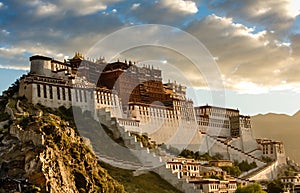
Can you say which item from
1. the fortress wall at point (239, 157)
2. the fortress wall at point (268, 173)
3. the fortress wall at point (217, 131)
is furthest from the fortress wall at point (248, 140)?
A: the fortress wall at point (239, 157)

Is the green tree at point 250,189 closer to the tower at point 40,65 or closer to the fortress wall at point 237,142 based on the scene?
the fortress wall at point 237,142

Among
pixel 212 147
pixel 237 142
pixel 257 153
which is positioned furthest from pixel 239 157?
pixel 257 153

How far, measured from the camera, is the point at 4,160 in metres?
58.8

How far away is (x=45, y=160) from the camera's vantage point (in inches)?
2233

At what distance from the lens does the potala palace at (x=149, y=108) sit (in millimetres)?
80812

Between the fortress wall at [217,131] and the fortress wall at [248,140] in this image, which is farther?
the fortress wall at [248,140]

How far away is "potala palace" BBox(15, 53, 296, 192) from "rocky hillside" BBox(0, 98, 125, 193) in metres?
14.2

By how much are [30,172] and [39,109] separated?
796 inches

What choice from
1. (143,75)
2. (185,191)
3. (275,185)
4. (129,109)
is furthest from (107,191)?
(143,75)

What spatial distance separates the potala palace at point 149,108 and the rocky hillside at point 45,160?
1417 cm

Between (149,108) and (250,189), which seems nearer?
(250,189)

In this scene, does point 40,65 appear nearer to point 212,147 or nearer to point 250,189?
point 212,147

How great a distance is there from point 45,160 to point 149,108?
120ft

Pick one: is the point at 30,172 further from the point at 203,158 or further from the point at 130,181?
the point at 203,158
